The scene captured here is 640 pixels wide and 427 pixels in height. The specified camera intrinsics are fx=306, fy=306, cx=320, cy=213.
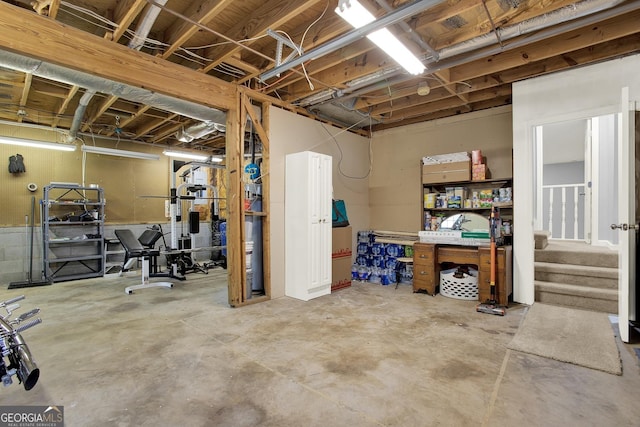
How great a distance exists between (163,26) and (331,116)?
9.41ft

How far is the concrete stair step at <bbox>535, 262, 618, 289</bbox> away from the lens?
3680 mm

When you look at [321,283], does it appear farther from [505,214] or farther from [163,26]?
[163,26]

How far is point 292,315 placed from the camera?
3.63m

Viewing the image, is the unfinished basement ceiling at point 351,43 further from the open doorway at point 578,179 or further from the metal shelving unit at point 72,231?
the metal shelving unit at point 72,231

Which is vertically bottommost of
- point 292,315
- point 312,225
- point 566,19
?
point 292,315

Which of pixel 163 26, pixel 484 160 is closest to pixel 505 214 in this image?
pixel 484 160

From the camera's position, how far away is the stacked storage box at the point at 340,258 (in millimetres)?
4812

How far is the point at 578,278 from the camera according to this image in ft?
12.7

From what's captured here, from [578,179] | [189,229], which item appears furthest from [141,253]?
[578,179]

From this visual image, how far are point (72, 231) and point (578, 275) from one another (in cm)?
856

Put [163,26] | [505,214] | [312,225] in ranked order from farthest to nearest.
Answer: [505,214]
[312,225]
[163,26]

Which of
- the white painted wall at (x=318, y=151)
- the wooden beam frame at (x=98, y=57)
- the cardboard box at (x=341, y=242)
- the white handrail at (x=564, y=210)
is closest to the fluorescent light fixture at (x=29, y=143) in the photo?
the wooden beam frame at (x=98, y=57)

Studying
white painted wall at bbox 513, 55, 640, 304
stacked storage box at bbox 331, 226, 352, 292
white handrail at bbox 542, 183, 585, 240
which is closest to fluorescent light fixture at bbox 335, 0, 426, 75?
white painted wall at bbox 513, 55, 640, 304

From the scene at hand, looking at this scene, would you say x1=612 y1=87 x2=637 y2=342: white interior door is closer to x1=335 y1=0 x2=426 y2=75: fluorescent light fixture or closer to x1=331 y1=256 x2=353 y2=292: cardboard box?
x1=335 y1=0 x2=426 y2=75: fluorescent light fixture
